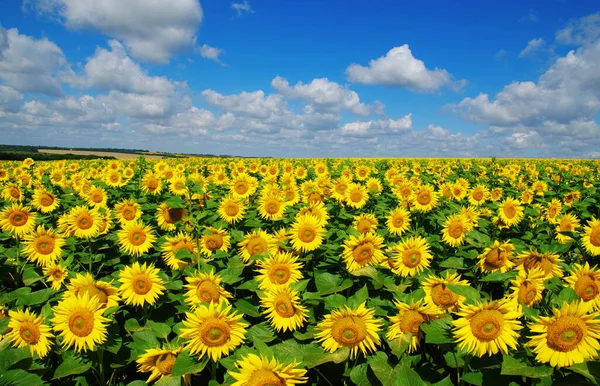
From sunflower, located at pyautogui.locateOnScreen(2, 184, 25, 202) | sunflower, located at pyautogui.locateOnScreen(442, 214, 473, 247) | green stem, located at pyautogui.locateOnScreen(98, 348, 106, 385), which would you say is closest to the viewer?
green stem, located at pyautogui.locateOnScreen(98, 348, 106, 385)

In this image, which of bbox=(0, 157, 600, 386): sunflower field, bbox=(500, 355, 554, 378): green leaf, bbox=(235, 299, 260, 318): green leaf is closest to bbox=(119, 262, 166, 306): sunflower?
bbox=(0, 157, 600, 386): sunflower field

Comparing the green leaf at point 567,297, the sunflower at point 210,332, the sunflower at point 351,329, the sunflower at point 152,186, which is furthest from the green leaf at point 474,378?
the sunflower at point 152,186

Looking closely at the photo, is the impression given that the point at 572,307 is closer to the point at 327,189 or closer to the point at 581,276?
the point at 581,276

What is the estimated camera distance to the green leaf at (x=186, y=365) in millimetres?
2484

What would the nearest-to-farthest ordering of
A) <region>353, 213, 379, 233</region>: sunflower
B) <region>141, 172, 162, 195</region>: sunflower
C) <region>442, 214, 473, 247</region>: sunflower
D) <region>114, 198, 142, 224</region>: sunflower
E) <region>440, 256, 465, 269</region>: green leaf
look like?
<region>440, 256, 465, 269</region>: green leaf → <region>353, 213, 379, 233</region>: sunflower → <region>442, 214, 473, 247</region>: sunflower → <region>114, 198, 142, 224</region>: sunflower → <region>141, 172, 162, 195</region>: sunflower

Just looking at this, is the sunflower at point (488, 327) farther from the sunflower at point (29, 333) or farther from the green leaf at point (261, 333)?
the sunflower at point (29, 333)

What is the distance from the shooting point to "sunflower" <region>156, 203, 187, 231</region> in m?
5.34

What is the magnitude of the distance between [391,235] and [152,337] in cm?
371

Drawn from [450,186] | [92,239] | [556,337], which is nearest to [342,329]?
[556,337]

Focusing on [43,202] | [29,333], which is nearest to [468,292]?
[29,333]

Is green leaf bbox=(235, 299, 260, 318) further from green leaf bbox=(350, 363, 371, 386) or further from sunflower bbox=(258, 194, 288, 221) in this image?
sunflower bbox=(258, 194, 288, 221)

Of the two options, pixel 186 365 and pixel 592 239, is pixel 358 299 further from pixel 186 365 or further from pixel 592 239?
pixel 592 239

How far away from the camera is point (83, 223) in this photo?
535 centimetres

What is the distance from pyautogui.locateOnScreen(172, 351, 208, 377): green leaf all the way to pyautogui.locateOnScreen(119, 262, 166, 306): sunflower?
1.18 meters
